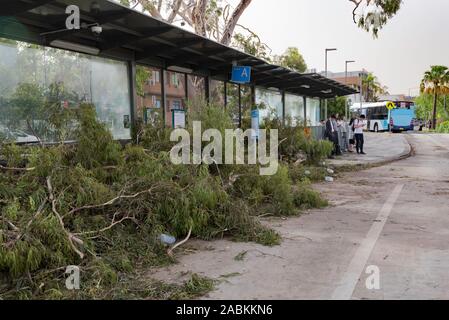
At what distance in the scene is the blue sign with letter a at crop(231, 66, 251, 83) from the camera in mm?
13695

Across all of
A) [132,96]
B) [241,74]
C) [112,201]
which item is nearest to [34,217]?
[112,201]

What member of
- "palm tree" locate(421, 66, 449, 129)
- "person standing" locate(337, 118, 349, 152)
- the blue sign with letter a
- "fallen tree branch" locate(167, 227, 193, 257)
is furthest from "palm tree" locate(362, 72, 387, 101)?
"fallen tree branch" locate(167, 227, 193, 257)

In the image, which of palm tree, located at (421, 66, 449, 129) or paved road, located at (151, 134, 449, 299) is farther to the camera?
palm tree, located at (421, 66, 449, 129)

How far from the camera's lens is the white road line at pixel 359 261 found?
4.73m

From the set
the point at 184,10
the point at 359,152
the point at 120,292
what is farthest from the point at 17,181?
the point at 359,152

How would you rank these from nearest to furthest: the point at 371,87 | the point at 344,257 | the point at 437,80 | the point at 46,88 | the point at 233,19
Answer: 1. the point at 344,257
2. the point at 46,88
3. the point at 233,19
4. the point at 437,80
5. the point at 371,87

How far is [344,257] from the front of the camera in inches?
235

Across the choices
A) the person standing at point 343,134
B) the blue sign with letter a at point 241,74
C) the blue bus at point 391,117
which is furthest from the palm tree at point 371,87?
the blue sign with letter a at point 241,74

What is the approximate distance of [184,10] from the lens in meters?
20.2

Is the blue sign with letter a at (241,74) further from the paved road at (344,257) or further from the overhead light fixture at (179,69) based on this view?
the paved road at (344,257)

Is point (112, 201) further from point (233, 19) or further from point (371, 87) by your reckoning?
point (371, 87)

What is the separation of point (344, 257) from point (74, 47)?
6553 millimetres

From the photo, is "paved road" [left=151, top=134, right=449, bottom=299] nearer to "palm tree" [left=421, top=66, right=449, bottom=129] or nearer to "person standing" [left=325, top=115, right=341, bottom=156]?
"person standing" [left=325, top=115, right=341, bottom=156]

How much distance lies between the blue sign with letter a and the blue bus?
37091mm
